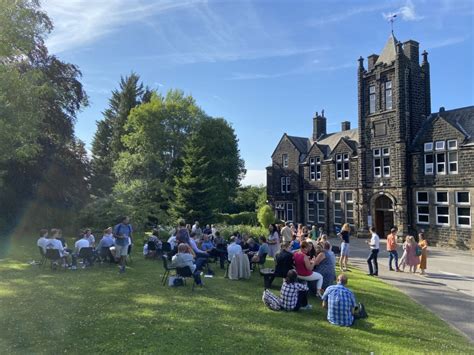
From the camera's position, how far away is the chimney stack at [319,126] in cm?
4334

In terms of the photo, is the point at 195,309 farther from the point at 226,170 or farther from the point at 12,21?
the point at 226,170

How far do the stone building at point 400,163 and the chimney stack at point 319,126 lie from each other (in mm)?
5455

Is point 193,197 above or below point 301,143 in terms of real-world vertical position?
below

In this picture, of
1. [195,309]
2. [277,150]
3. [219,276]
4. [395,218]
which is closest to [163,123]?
[277,150]

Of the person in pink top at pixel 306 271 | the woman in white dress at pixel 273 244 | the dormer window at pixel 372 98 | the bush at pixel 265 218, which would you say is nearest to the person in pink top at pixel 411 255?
the woman in white dress at pixel 273 244

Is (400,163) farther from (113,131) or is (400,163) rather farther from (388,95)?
(113,131)

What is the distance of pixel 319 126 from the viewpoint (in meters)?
43.5

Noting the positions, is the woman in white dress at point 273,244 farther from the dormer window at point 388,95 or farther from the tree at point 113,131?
the tree at point 113,131

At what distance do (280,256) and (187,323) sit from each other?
3.77m

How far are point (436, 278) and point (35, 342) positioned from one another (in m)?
14.4

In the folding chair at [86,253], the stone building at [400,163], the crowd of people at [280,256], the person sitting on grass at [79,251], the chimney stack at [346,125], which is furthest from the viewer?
the chimney stack at [346,125]

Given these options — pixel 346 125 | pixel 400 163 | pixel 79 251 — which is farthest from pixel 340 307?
pixel 346 125

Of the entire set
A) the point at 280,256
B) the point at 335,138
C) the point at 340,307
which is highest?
the point at 335,138

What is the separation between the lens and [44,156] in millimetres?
27438
